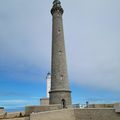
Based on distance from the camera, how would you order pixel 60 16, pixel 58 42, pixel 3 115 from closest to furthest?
pixel 3 115 < pixel 58 42 < pixel 60 16

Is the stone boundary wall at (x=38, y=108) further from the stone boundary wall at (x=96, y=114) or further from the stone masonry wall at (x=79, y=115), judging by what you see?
the stone boundary wall at (x=96, y=114)

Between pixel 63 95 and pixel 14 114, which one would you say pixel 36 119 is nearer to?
pixel 14 114

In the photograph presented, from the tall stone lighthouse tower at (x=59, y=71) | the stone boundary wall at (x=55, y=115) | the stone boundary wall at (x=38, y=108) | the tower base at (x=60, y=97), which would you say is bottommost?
the stone boundary wall at (x=55, y=115)

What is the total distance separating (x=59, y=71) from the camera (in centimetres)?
1773

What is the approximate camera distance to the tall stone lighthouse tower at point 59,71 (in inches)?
682

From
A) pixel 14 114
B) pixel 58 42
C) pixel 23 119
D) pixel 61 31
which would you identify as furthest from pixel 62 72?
pixel 23 119

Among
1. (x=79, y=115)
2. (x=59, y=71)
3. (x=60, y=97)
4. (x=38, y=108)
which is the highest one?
(x=59, y=71)

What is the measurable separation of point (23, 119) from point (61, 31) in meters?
11.1

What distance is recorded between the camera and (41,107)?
46.8 ft

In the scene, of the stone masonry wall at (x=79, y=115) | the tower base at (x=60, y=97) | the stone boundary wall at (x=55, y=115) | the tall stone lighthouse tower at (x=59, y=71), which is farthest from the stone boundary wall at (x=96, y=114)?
the tall stone lighthouse tower at (x=59, y=71)

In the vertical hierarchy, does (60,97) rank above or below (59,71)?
below

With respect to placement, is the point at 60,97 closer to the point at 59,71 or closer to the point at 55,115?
the point at 59,71

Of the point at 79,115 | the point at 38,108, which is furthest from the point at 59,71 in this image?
the point at 79,115

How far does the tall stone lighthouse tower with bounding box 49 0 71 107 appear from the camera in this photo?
17.3 metres
